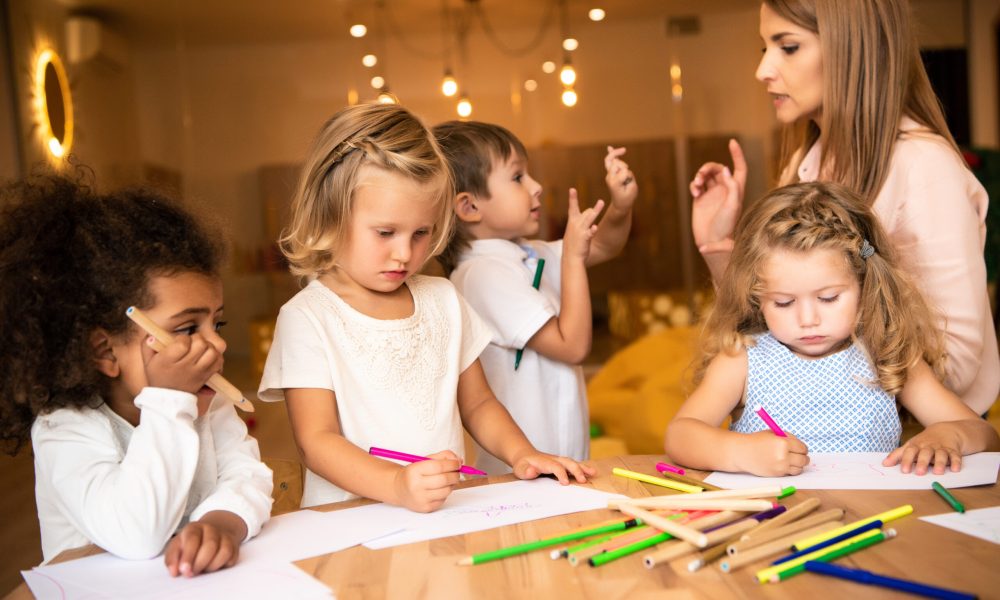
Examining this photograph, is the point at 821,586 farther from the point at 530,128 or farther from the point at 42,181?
the point at 530,128

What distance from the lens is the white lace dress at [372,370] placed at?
54.2 inches

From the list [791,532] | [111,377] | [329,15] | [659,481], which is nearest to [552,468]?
[659,481]

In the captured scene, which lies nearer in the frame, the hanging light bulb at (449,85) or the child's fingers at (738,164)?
the child's fingers at (738,164)

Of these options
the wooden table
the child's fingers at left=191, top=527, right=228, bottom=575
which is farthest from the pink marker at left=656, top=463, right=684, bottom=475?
the child's fingers at left=191, top=527, right=228, bottom=575

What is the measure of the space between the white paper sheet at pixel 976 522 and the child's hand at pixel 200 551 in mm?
775

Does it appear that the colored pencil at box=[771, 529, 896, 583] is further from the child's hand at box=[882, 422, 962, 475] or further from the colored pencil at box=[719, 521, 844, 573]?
the child's hand at box=[882, 422, 962, 475]

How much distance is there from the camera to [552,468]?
1.29 m

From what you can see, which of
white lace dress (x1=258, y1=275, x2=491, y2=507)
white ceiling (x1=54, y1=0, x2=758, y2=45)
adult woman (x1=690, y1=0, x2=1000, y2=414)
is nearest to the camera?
white lace dress (x1=258, y1=275, x2=491, y2=507)

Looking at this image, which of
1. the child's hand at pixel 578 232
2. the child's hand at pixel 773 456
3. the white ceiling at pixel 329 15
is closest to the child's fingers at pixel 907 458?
the child's hand at pixel 773 456

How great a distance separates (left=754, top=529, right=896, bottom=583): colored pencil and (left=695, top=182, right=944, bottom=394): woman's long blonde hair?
56 centimetres

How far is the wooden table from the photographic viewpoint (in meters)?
0.86

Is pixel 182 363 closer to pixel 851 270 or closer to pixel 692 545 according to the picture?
pixel 692 545

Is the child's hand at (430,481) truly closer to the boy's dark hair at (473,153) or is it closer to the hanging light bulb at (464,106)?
the boy's dark hair at (473,153)

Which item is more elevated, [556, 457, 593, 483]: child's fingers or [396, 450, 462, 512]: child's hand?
[396, 450, 462, 512]: child's hand
